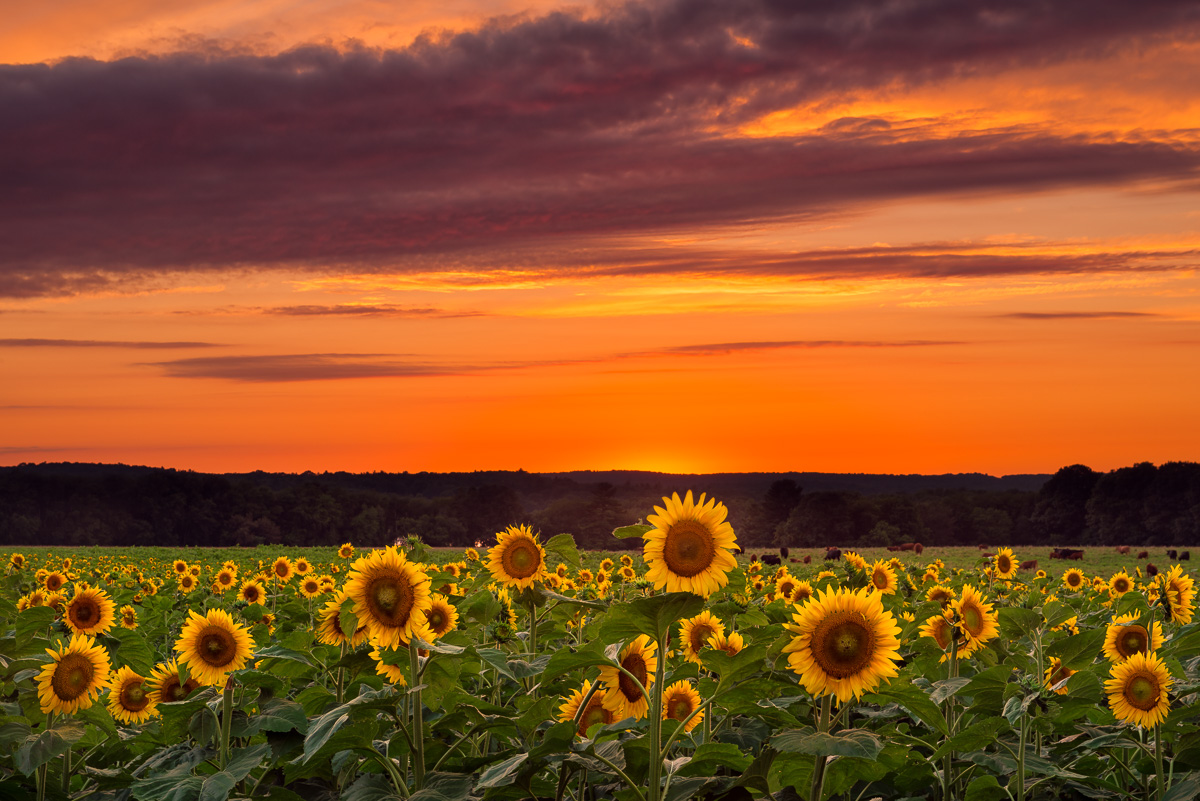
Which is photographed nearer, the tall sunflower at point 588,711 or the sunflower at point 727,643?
the tall sunflower at point 588,711

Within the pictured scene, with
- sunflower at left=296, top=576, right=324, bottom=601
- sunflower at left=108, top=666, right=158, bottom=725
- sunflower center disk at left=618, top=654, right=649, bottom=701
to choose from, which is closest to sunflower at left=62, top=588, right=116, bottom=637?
sunflower at left=108, top=666, right=158, bottom=725

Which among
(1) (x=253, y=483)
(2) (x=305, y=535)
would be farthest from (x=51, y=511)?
(2) (x=305, y=535)

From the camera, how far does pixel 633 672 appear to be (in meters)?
5.71

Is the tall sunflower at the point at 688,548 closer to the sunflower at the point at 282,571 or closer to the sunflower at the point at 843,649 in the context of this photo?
the sunflower at the point at 843,649

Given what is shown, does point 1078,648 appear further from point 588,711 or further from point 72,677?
point 72,677

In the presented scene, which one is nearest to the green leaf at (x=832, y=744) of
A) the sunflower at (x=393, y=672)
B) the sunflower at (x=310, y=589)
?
the sunflower at (x=393, y=672)

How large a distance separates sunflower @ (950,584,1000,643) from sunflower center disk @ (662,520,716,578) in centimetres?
417

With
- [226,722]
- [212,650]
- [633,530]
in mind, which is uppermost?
[633,530]

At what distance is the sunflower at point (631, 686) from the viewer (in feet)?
18.7

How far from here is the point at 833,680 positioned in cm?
451

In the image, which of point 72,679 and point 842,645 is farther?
point 72,679

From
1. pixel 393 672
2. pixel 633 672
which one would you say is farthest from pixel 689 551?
pixel 393 672

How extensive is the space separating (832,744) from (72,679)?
5.48m

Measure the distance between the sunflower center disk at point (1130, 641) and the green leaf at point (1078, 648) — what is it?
141 centimetres
